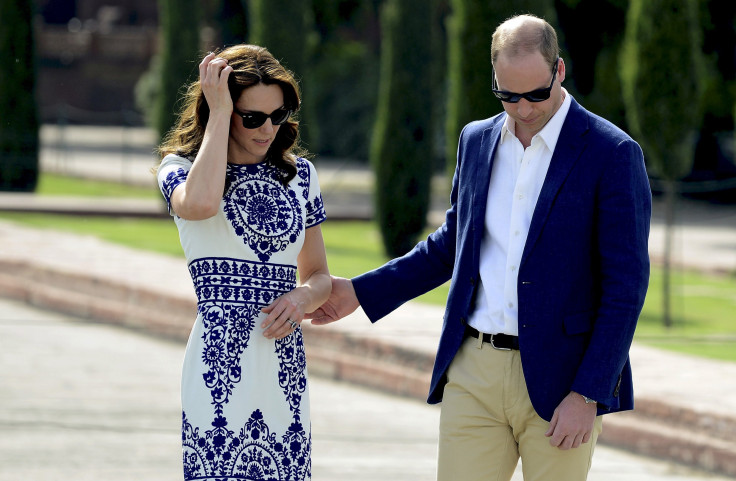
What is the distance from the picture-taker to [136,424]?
7.39 meters

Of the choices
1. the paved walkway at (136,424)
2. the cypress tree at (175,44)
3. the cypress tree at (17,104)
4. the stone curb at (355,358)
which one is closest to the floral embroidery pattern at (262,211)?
the paved walkway at (136,424)

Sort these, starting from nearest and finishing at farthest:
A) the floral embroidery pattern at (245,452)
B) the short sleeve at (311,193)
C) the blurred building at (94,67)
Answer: the floral embroidery pattern at (245,452), the short sleeve at (311,193), the blurred building at (94,67)

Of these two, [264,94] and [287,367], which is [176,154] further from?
[287,367]

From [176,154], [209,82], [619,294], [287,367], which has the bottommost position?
[287,367]

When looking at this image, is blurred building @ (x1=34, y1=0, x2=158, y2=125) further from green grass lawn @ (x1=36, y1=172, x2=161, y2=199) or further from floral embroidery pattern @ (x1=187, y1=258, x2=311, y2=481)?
floral embroidery pattern @ (x1=187, y1=258, x2=311, y2=481)

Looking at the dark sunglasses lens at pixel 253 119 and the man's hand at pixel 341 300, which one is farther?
the man's hand at pixel 341 300

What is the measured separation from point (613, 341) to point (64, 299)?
8873 millimetres

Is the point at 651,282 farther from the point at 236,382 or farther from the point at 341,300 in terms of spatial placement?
the point at 236,382

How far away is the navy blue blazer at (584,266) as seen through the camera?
134 inches

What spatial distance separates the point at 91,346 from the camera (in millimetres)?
10016

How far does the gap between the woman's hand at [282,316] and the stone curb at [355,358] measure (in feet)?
12.2

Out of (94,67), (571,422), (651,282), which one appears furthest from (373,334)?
(94,67)

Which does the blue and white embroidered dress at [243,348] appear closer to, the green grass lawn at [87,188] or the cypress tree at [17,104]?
the green grass lawn at [87,188]

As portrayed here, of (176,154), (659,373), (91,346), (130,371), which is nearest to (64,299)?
(91,346)
